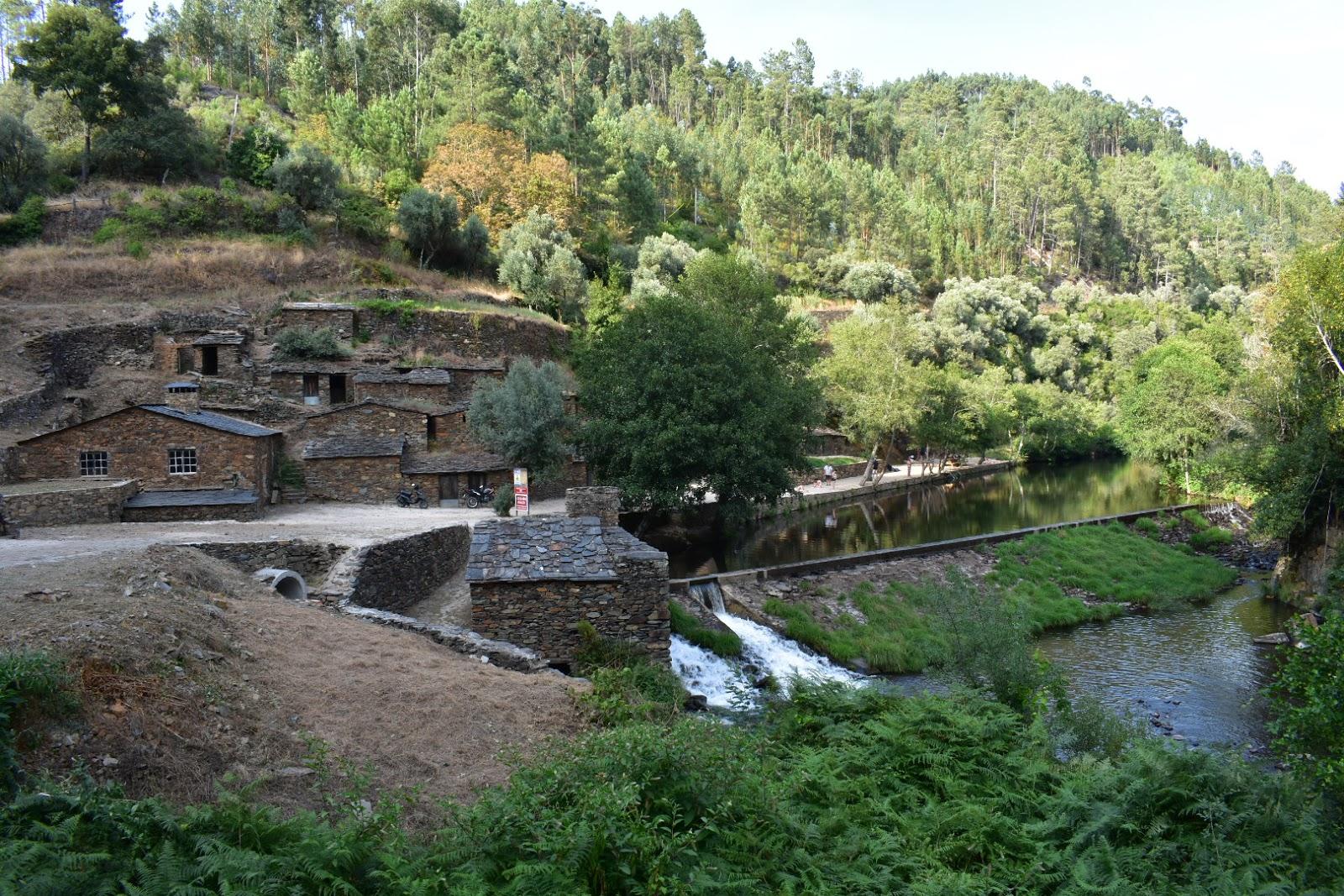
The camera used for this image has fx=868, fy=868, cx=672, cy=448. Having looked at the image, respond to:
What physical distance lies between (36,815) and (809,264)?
72.3 m

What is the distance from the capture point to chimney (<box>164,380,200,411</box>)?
3142cm

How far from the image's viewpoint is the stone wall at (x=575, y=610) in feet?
45.6

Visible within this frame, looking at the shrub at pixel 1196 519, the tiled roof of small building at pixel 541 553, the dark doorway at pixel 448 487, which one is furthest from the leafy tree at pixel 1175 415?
the tiled roof of small building at pixel 541 553

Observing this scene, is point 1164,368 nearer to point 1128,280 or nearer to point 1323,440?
point 1323,440

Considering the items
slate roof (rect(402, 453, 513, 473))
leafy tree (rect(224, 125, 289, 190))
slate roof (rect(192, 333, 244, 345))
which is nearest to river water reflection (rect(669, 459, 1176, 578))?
slate roof (rect(402, 453, 513, 473))

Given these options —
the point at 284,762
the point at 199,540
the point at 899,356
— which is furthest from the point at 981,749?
the point at 899,356

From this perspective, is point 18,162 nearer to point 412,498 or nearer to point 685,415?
point 412,498

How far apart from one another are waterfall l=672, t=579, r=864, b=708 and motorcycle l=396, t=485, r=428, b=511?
11.3m

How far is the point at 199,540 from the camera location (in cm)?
1772

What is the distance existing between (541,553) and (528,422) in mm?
14981

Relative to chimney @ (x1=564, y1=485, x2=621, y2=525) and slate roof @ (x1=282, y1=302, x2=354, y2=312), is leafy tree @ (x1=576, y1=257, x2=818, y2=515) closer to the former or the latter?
chimney @ (x1=564, y1=485, x2=621, y2=525)

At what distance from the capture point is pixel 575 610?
555 inches

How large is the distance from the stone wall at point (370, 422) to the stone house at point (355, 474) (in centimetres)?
237

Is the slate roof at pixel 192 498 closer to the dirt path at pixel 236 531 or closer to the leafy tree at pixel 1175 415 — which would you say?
the dirt path at pixel 236 531
